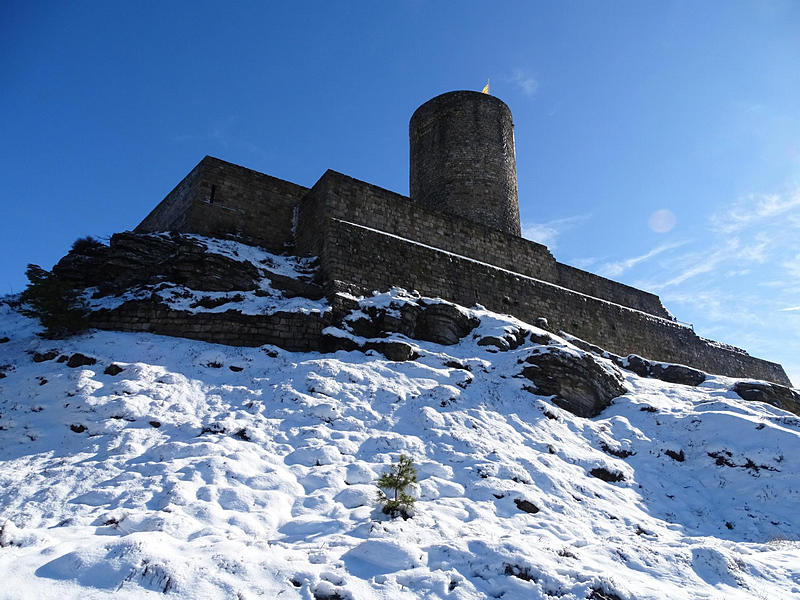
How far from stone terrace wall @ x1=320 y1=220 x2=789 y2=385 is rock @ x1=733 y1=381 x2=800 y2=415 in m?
5.73

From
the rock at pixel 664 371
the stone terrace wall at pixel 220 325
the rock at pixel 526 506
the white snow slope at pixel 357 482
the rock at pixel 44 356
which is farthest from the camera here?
the rock at pixel 664 371

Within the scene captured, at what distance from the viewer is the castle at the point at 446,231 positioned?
1587cm

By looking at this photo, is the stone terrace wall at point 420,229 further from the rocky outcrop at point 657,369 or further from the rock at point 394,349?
the rock at point 394,349

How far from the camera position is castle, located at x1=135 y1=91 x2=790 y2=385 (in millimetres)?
15867

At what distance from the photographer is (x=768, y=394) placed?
14641 millimetres

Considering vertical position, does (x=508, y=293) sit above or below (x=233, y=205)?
below

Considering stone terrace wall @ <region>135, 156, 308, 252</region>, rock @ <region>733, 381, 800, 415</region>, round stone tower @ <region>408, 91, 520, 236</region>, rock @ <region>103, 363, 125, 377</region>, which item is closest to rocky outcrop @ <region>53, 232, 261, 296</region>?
stone terrace wall @ <region>135, 156, 308, 252</region>

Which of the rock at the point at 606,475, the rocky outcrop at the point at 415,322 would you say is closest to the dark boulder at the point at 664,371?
the rocky outcrop at the point at 415,322

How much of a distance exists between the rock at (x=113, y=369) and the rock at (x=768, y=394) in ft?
52.6

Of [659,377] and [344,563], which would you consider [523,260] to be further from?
[344,563]

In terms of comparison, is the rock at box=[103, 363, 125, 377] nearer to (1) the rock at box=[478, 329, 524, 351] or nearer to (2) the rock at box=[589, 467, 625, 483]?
(1) the rock at box=[478, 329, 524, 351]

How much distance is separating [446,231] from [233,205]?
7.46 meters

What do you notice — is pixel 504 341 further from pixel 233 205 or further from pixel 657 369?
pixel 233 205

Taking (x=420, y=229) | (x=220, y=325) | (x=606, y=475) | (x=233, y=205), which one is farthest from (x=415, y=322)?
(x=233, y=205)
